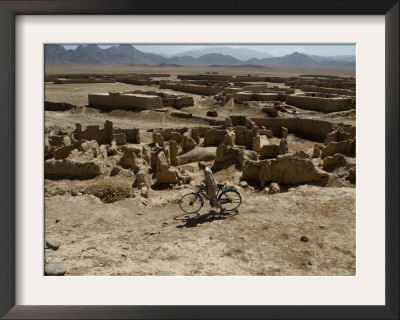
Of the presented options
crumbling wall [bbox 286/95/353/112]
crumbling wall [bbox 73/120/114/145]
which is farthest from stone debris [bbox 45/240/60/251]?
crumbling wall [bbox 286/95/353/112]

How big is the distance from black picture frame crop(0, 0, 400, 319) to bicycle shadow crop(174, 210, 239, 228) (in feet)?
12.3

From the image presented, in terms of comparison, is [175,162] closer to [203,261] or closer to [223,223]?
[223,223]

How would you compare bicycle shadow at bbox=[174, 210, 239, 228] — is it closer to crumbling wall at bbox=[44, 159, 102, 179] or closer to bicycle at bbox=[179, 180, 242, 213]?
bicycle at bbox=[179, 180, 242, 213]

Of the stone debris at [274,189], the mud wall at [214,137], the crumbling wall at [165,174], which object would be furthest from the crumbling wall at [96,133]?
the stone debris at [274,189]

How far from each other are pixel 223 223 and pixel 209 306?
3686 millimetres

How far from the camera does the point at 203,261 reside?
20.5 feet

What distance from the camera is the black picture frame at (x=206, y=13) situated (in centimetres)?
404

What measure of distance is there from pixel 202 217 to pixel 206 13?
4.88 metres

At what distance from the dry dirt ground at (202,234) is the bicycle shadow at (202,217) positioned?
0.06ft

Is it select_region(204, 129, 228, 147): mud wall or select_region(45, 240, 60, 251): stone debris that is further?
select_region(204, 129, 228, 147): mud wall

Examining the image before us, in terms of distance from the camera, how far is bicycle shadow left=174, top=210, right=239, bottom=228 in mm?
7869

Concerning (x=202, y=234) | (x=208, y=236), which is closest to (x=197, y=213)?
(x=202, y=234)

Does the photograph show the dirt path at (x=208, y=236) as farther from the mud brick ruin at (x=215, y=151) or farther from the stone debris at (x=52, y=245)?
the mud brick ruin at (x=215, y=151)

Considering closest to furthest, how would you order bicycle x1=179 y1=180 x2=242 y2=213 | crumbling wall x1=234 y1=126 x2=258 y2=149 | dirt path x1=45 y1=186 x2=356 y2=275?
dirt path x1=45 y1=186 x2=356 y2=275
bicycle x1=179 y1=180 x2=242 y2=213
crumbling wall x1=234 y1=126 x2=258 y2=149
